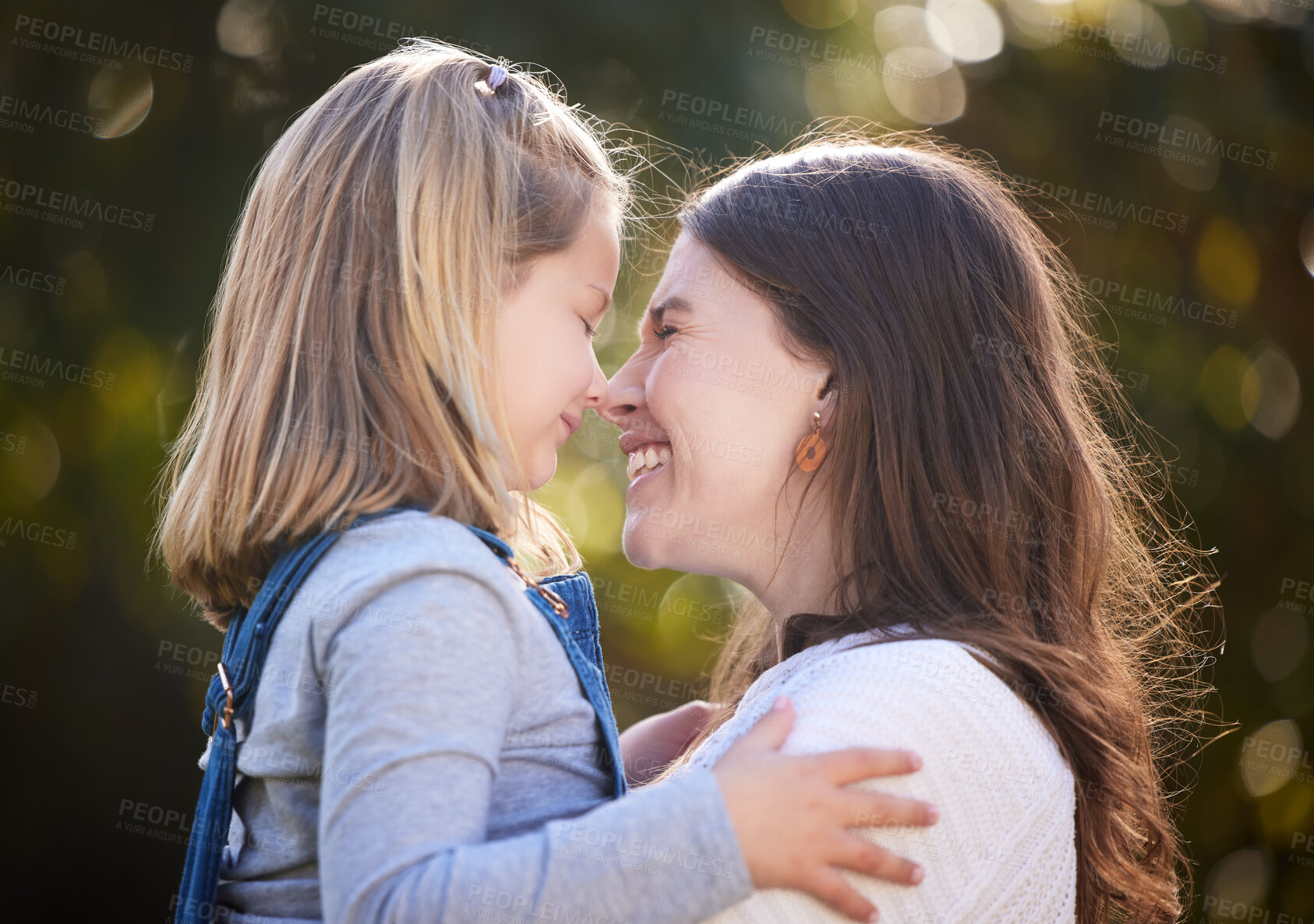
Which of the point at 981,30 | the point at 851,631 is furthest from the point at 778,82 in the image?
the point at 851,631

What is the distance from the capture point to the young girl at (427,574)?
1167mm

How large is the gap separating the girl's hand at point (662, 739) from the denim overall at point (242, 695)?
83 cm

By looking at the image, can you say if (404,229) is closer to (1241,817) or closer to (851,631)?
(851,631)

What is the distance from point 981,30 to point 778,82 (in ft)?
2.29

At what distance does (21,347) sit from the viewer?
9.09ft

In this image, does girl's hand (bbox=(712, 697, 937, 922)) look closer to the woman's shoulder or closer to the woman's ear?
the woman's shoulder

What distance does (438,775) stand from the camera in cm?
115

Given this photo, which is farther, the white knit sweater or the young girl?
the white knit sweater

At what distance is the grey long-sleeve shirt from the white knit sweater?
0.65ft

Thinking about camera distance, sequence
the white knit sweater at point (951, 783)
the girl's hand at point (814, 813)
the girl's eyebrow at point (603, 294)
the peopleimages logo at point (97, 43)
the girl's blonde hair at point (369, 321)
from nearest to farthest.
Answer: the girl's hand at point (814, 813)
the white knit sweater at point (951, 783)
the girl's blonde hair at point (369, 321)
the girl's eyebrow at point (603, 294)
the peopleimages logo at point (97, 43)

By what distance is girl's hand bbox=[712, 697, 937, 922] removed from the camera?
4.05 feet

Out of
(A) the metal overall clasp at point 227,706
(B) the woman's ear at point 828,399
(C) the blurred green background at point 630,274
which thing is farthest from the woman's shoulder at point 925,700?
(C) the blurred green background at point 630,274

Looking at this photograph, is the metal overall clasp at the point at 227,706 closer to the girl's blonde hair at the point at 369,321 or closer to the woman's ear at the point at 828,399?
the girl's blonde hair at the point at 369,321

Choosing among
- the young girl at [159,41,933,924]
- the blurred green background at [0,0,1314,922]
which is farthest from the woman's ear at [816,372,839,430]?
the blurred green background at [0,0,1314,922]
